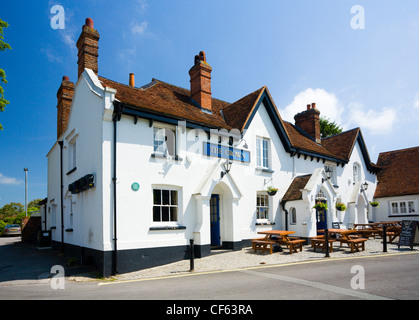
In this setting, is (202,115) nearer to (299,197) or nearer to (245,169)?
(245,169)

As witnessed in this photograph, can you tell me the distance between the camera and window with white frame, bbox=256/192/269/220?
54.5 ft

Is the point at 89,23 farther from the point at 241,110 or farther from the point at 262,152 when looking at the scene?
the point at 262,152

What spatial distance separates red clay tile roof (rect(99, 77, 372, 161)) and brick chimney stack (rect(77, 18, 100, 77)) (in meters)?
0.84

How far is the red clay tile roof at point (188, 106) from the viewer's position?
1305 centimetres

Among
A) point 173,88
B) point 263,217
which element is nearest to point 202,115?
point 173,88

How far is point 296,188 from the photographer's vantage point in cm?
1762

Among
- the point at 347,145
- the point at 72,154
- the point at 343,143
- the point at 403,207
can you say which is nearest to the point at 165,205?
the point at 72,154

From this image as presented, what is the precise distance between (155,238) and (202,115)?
6.63m

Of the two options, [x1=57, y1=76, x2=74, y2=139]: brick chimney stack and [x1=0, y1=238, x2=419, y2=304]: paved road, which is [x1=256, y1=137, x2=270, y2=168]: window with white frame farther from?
[x1=57, y1=76, x2=74, y2=139]: brick chimney stack

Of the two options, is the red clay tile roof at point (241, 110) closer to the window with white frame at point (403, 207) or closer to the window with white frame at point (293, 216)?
the window with white frame at point (293, 216)

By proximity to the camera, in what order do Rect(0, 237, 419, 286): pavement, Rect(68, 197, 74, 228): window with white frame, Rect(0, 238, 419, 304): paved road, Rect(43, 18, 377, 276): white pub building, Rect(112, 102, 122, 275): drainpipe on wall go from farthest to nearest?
Rect(68, 197, 74, 228): window with white frame < Rect(43, 18, 377, 276): white pub building < Rect(112, 102, 122, 275): drainpipe on wall < Rect(0, 237, 419, 286): pavement < Rect(0, 238, 419, 304): paved road

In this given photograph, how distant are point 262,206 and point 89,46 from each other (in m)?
11.7

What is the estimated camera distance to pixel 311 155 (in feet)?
65.4

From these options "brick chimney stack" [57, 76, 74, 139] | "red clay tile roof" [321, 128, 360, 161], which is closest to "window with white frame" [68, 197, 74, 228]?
"brick chimney stack" [57, 76, 74, 139]
